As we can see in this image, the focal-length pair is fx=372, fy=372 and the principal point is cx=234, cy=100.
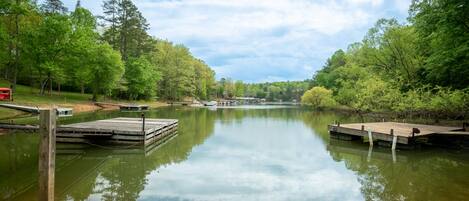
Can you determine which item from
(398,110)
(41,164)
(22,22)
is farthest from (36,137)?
(22,22)

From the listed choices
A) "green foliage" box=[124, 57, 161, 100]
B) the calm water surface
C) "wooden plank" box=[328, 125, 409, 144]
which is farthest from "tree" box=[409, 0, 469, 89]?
"green foliage" box=[124, 57, 161, 100]

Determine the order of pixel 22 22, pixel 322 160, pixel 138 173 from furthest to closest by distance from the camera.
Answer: pixel 22 22, pixel 322 160, pixel 138 173

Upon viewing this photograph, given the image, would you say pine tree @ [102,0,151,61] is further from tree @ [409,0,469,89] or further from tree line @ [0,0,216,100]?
tree @ [409,0,469,89]

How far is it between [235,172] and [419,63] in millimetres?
27038

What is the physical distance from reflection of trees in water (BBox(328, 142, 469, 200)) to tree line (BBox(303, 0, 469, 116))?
16.7 feet

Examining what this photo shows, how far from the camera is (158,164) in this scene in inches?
548

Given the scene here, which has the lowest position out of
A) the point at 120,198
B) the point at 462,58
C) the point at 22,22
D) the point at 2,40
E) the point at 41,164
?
the point at 120,198

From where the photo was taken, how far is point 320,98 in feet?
221

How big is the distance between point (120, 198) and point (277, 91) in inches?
6340

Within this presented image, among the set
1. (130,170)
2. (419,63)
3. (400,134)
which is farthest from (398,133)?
(419,63)

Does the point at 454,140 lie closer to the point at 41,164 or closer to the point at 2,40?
the point at 41,164

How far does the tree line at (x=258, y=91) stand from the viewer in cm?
13112

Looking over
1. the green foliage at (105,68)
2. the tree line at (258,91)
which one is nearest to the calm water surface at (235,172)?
the green foliage at (105,68)

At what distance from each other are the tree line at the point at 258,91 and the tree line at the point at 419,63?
73.6 meters
